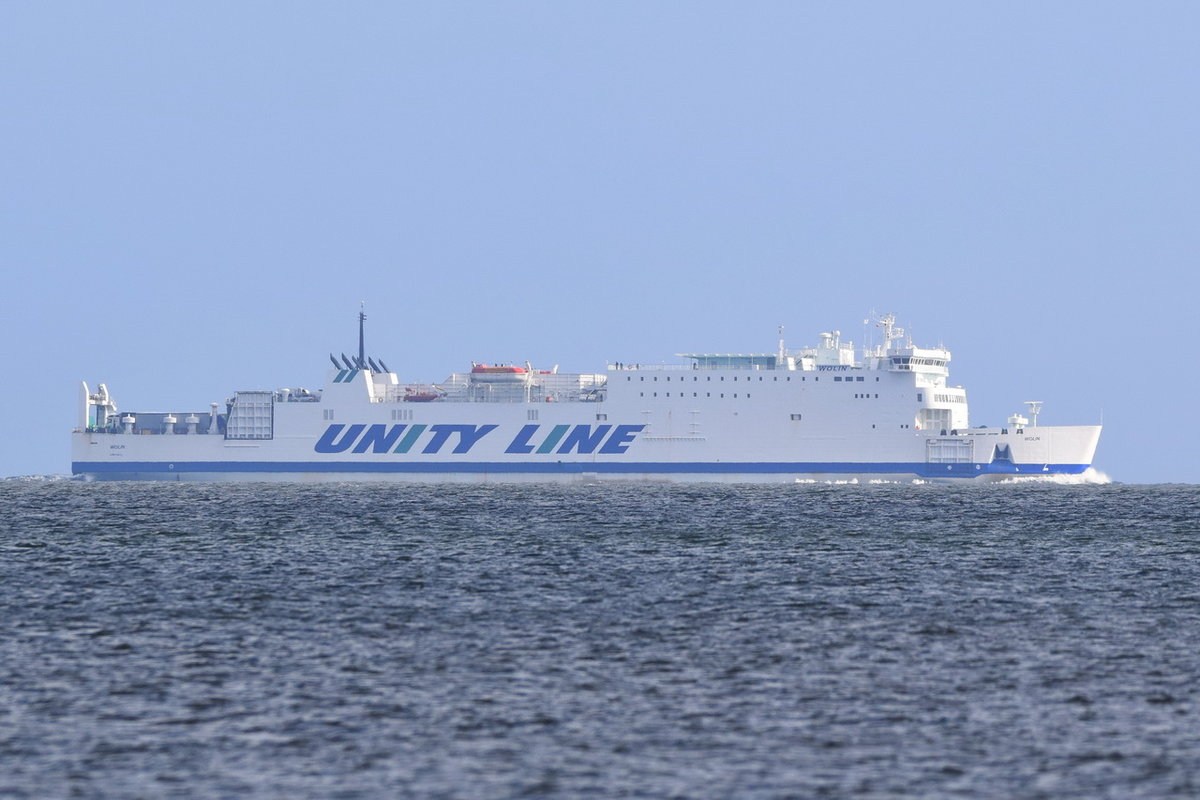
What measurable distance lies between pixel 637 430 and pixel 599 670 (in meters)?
46.1

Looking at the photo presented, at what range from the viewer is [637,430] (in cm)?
6062

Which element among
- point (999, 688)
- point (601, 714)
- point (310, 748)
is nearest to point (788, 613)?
point (999, 688)

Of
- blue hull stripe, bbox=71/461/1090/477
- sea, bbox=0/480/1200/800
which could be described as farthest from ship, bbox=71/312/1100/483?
sea, bbox=0/480/1200/800

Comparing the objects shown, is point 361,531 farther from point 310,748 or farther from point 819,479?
point 819,479

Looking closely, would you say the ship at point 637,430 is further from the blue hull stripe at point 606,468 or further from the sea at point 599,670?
the sea at point 599,670

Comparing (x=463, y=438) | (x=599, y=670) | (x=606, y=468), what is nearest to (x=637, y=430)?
(x=606, y=468)

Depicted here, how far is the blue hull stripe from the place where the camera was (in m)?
59.6

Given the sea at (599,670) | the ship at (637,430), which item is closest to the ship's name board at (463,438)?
the ship at (637,430)

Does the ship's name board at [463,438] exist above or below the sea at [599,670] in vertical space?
above

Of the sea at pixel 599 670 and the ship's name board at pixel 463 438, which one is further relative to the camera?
the ship's name board at pixel 463 438

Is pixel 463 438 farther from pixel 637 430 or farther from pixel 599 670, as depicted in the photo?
pixel 599 670

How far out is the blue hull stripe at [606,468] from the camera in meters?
59.6

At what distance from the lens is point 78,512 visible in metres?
43.8

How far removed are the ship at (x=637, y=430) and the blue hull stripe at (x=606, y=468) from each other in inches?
2.1
